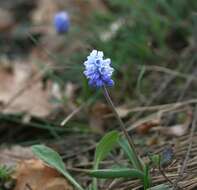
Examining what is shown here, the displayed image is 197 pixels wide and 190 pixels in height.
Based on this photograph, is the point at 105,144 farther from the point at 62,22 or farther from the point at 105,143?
the point at 62,22

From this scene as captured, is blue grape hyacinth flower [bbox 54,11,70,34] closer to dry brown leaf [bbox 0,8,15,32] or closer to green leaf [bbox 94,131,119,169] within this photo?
green leaf [bbox 94,131,119,169]

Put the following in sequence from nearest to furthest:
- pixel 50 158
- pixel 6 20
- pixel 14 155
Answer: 1. pixel 50 158
2. pixel 14 155
3. pixel 6 20

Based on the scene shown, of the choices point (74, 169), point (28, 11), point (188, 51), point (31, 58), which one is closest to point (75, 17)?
point (31, 58)

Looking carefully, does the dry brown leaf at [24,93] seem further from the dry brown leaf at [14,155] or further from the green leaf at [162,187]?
the green leaf at [162,187]

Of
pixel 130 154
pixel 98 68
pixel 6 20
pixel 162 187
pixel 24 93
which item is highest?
pixel 6 20

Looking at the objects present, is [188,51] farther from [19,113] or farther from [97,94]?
[19,113]

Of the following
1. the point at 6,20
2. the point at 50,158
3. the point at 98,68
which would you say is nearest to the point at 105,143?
the point at 50,158
